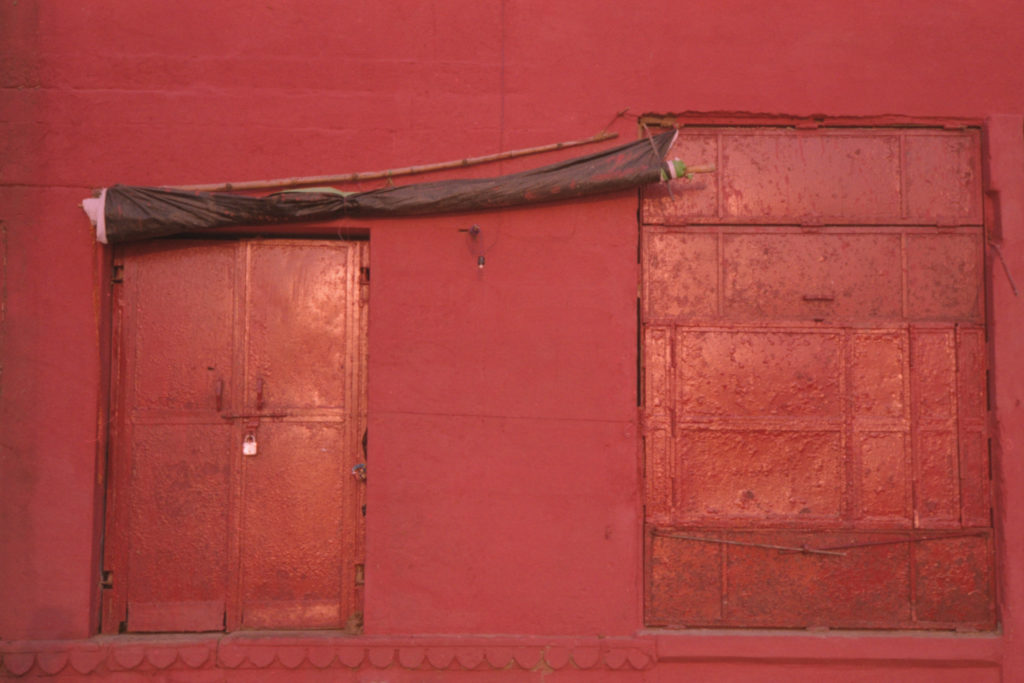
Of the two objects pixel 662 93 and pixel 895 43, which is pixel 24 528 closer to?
pixel 662 93

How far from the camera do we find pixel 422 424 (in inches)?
154

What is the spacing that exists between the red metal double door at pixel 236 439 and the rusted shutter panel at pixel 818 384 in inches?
64.2

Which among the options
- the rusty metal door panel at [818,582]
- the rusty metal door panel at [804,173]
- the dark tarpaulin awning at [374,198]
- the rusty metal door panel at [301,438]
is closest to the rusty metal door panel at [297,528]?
the rusty metal door panel at [301,438]

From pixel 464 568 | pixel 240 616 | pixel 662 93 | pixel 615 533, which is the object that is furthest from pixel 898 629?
pixel 240 616

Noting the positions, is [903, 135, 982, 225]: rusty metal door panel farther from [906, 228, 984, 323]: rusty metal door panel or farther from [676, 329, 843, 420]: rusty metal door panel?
[676, 329, 843, 420]: rusty metal door panel

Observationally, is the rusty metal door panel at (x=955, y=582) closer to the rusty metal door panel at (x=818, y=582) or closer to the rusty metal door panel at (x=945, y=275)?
the rusty metal door panel at (x=818, y=582)

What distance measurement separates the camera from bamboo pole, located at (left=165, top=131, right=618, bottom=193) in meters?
3.93

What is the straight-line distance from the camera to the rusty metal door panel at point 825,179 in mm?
4082

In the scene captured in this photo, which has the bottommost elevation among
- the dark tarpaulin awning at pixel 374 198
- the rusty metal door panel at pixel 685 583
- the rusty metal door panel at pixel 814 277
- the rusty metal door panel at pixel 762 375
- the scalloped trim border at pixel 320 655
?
the scalloped trim border at pixel 320 655

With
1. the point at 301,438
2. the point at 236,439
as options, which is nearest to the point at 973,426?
the point at 301,438

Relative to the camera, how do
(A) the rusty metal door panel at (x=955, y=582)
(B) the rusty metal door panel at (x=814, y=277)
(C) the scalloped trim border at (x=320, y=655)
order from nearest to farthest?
1. (C) the scalloped trim border at (x=320, y=655)
2. (A) the rusty metal door panel at (x=955, y=582)
3. (B) the rusty metal door panel at (x=814, y=277)

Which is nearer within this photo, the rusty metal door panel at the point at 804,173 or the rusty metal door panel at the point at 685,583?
the rusty metal door panel at the point at 685,583

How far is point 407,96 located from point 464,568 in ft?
8.07

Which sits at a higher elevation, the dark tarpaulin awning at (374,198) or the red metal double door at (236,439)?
the dark tarpaulin awning at (374,198)
